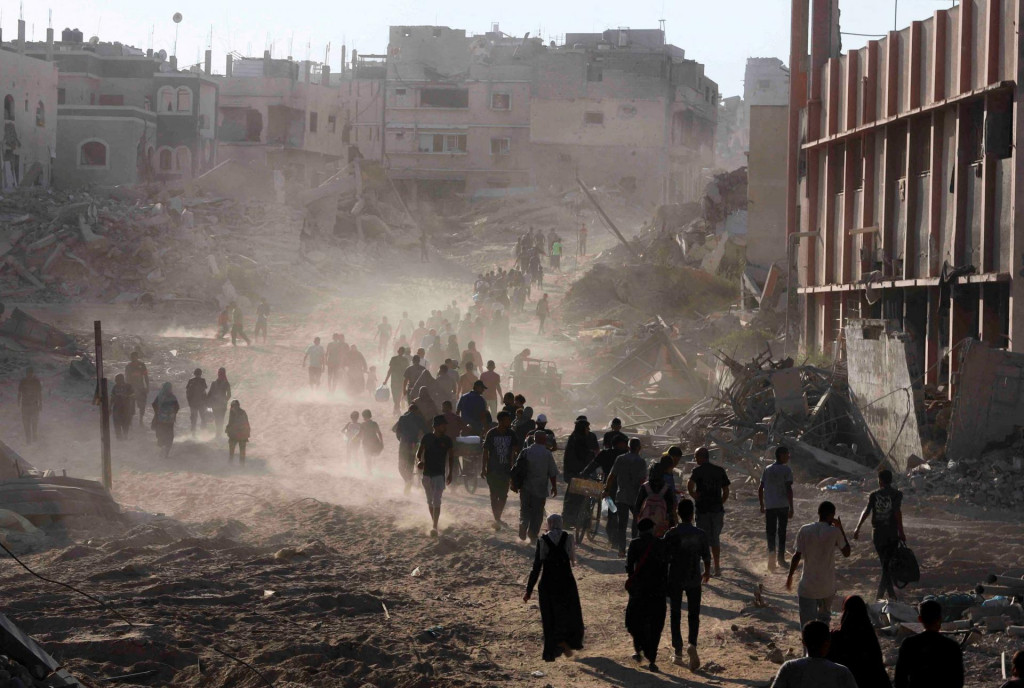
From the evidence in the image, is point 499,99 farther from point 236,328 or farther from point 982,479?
point 982,479

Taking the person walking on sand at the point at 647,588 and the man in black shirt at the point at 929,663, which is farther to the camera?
the person walking on sand at the point at 647,588

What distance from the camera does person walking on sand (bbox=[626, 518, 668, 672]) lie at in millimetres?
9594

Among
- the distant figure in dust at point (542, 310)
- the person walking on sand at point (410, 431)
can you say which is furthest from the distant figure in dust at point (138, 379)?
the distant figure in dust at point (542, 310)

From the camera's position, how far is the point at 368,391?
27312 mm

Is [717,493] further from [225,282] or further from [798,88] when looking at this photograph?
[225,282]

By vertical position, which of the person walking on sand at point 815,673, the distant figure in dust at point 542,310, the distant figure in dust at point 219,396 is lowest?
the person walking on sand at point 815,673

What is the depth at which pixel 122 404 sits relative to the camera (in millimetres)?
21125

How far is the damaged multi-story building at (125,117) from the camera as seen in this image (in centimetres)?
→ 6500

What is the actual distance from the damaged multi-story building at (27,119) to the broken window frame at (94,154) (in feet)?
4.94

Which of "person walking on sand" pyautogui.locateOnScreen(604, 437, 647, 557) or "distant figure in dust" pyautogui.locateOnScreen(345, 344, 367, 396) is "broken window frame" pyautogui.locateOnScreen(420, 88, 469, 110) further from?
"person walking on sand" pyautogui.locateOnScreen(604, 437, 647, 557)

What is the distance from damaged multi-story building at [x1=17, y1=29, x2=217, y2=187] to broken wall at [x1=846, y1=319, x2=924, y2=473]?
52.7 meters

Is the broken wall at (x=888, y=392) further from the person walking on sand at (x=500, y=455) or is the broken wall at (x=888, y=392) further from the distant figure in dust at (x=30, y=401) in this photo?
the distant figure in dust at (x=30, y=401)

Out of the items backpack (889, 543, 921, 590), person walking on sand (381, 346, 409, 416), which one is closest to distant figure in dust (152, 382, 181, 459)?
person walking on sand (381, 346, 409, 416)

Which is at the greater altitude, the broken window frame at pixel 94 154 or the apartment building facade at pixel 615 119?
the apartment building facade at pixel 615 119
